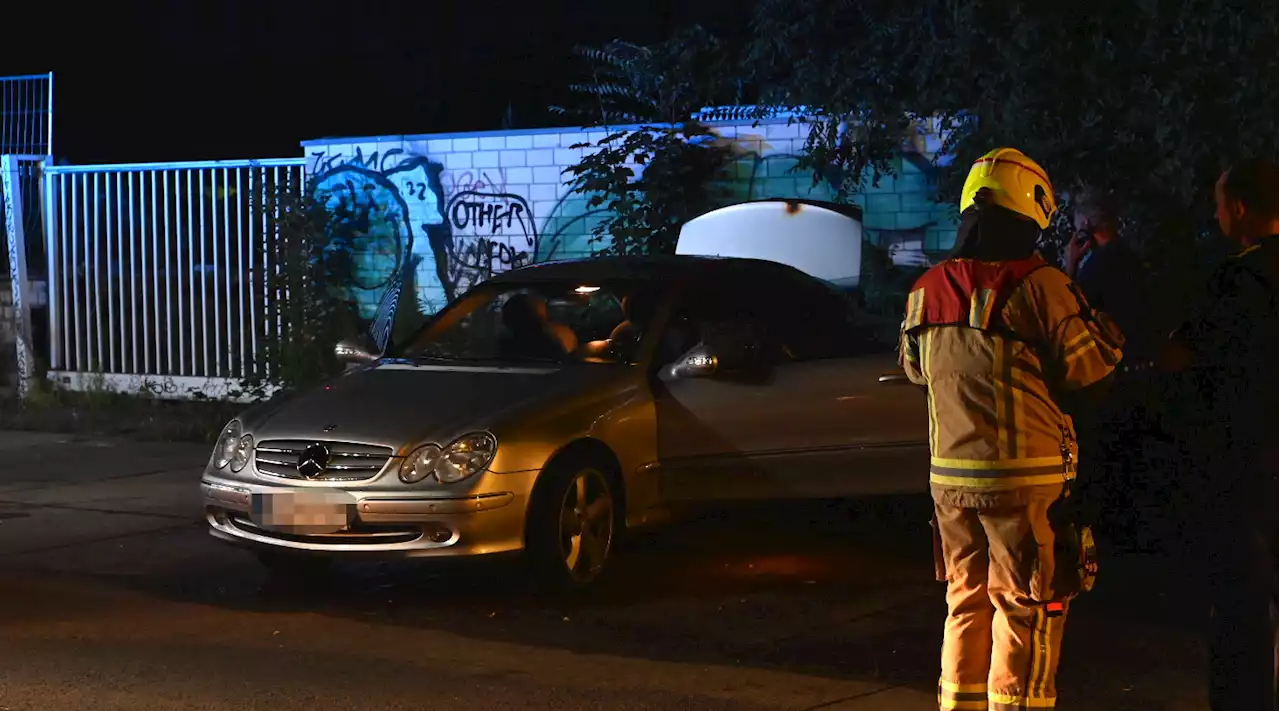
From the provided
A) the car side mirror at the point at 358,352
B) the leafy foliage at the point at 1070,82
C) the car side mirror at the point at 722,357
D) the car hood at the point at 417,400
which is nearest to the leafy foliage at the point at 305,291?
the leafy foliage at the point at 1070,82

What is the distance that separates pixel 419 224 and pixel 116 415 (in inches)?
110

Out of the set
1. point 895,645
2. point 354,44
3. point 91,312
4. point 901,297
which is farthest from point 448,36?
point 895,645

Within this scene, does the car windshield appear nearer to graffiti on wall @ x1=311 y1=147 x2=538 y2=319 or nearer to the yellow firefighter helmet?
the yellow firefighter helmet

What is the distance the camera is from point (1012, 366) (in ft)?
15.3

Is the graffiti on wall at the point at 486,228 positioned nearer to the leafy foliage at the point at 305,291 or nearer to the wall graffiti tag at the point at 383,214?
the wall graffiti tag at the point at 383,214

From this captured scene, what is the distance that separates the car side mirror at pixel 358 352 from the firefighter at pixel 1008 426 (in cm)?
424

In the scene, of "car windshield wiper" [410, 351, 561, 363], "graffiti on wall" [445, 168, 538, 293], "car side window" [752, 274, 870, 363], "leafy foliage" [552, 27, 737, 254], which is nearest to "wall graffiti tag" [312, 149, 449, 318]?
"graffiti on wall" [445, 168, 538, 293]

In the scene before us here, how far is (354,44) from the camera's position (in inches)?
870

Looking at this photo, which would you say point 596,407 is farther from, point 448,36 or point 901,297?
point 448,36

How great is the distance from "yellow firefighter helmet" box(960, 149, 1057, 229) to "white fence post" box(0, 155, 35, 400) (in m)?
11.6

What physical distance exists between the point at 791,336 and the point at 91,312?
28.1 ft

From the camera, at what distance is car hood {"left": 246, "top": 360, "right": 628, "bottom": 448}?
7.25m

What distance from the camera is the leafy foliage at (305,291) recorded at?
13391 millimetres

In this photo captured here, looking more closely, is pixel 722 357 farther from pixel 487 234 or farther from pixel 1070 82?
pixel 487 234
